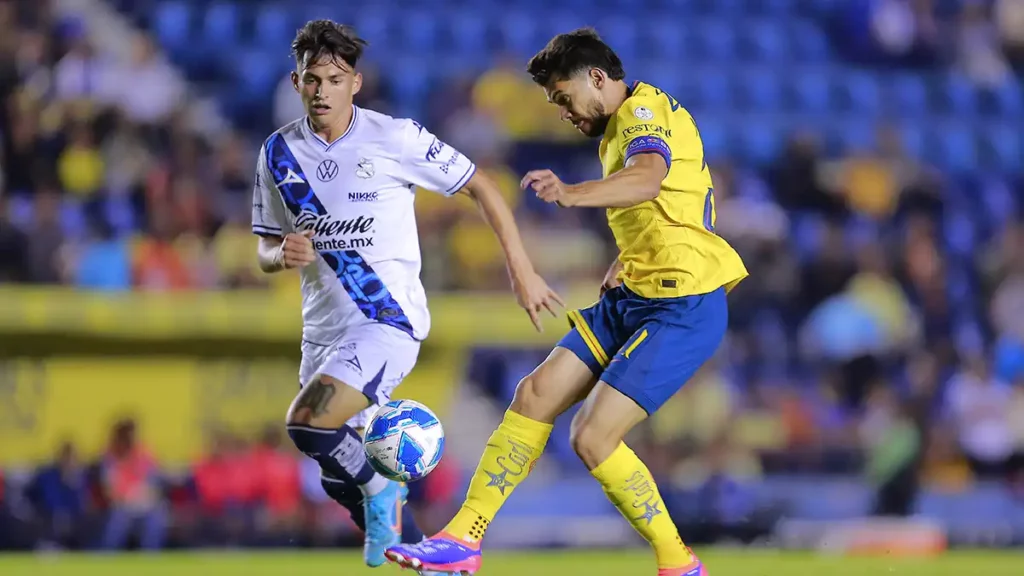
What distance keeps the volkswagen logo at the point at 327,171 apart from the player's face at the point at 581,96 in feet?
3.60

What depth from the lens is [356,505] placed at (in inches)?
263

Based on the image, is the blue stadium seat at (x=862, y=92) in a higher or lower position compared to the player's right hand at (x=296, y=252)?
higher

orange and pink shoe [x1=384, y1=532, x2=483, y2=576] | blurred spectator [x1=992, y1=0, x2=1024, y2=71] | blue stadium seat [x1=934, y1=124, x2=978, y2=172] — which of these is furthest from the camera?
blurred spectator [x1=992, y1=0, x2=1024, y2=71]

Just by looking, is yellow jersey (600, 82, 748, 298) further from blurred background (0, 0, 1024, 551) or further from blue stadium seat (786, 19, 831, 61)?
blue stadium seat (786, 19, 831, 61)

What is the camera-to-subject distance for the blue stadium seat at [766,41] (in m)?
16.7

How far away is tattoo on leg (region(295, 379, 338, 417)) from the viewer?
627 cm

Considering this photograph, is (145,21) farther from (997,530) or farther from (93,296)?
(997,530)

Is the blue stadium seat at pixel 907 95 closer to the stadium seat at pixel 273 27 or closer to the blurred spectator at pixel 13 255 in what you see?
the stadium seat at pixel 273 27

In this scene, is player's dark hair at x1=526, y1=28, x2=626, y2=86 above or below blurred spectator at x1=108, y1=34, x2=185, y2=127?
below

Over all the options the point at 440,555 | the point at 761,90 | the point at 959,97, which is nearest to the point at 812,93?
the point at 761,90

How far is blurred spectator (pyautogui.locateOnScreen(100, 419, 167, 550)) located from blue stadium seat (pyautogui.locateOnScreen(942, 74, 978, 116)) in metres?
10.5

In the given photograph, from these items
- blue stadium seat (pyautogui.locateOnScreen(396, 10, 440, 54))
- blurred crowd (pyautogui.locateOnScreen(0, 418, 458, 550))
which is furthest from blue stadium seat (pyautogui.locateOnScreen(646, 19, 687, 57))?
blurred crowd (pyautogui.locateOnScreen(0, 418, 458, 550))

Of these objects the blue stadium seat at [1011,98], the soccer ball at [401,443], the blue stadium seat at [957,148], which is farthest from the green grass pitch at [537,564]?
the blue stadium seat at [1011,98]

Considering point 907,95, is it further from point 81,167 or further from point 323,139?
point 323,139
